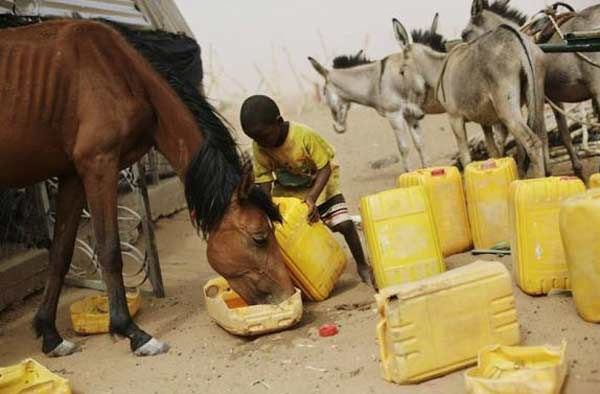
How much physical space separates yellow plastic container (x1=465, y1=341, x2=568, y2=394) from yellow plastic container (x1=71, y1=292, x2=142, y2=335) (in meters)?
2.72

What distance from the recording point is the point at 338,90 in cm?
1135

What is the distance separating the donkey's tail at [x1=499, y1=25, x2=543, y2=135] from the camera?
6707 mm

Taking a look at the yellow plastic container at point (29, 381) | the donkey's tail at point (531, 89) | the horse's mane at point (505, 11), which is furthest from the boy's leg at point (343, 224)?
the horse's mane at point (505, 11)

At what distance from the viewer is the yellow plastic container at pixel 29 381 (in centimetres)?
340

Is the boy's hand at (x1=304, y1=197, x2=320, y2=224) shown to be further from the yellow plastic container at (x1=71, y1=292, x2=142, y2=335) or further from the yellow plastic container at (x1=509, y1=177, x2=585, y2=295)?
the yellow plastic container at (x1=71, y1=292, x2=142, y2=335)

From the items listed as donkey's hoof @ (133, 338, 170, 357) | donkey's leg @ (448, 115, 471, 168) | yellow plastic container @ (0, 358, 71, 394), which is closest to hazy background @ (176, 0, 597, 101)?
donkey's leg @ (448, 115, 471, 168)

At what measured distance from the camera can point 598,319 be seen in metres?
3.51

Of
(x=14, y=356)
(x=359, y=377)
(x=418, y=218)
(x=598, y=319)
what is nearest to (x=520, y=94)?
(x=418, y=218)

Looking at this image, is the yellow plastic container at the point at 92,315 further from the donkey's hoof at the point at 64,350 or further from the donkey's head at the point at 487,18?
the donkey's head at the point at 487,18

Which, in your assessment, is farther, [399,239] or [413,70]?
[413,70]

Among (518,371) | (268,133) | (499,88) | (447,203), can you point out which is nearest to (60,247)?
(268,133)

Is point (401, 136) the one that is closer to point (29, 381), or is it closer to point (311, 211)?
point (311, 211)

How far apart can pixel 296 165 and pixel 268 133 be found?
1.32ft

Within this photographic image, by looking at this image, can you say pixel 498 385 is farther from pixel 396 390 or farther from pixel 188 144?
pixel 188 144
